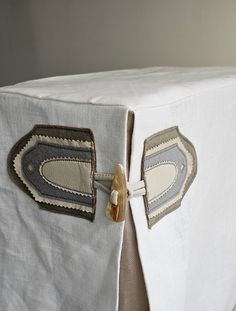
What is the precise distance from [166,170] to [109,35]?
955 mm

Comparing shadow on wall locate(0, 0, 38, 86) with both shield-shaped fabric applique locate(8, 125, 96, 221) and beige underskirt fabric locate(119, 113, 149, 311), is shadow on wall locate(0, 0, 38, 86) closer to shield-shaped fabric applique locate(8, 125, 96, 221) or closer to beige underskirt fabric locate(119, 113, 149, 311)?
shield-shaped fabric applique locate(8, 125, 96, 221)

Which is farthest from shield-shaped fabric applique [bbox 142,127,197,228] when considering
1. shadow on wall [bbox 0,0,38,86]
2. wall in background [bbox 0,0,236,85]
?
shadow on wall [bbox 0,0,38,86]

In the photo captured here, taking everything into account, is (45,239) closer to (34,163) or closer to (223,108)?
(34,163)

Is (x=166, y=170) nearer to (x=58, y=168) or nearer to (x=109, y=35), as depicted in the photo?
(x=58, y=168)

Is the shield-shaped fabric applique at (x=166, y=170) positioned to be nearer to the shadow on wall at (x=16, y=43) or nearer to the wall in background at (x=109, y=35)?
the wall in background at (x=109, y=35)

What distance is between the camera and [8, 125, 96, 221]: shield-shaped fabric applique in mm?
479

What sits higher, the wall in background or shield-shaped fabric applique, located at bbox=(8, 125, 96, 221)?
the wall in background

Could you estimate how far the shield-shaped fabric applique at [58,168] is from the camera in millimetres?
479

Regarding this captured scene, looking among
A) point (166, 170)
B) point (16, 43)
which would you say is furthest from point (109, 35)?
point (166, 170)

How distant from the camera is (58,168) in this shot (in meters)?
0.51

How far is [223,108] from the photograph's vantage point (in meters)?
0.66

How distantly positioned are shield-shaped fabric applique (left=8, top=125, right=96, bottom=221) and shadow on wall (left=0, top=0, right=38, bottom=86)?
1132mm

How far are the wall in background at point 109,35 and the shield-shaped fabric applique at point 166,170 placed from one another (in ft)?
2.34

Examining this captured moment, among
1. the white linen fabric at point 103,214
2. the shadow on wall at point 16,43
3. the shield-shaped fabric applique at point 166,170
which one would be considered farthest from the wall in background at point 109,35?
the shield-shaped fabric applique at point 166,170
